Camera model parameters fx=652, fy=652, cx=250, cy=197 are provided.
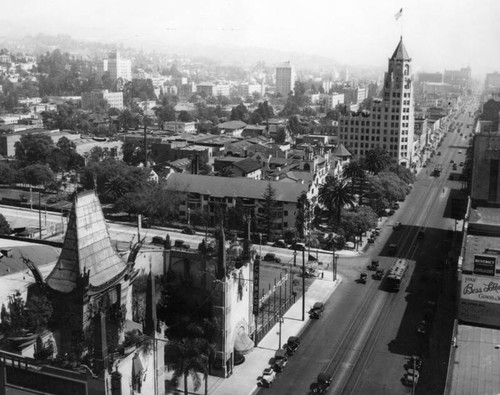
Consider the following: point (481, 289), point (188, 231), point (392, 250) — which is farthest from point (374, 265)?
point (188, 231)

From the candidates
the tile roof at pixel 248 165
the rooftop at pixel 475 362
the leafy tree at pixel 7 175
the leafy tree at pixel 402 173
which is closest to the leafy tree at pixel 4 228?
the leafy tree at pixel 7 175

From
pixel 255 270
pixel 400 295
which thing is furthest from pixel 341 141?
pixel 255 270

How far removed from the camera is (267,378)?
1388 inches

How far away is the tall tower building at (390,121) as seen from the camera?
346ft

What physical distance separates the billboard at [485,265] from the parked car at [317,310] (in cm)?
1086

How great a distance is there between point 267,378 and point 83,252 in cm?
1208

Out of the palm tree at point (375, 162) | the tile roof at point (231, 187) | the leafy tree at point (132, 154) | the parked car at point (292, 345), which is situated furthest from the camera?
the leafy tree at point (132, 154)

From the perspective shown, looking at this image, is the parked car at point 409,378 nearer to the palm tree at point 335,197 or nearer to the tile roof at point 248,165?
the palm tree at point 335,197

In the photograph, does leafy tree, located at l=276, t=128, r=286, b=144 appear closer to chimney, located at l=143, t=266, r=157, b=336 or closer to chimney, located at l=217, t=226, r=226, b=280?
chimney, located at l=217, t=226, r=226, b=280

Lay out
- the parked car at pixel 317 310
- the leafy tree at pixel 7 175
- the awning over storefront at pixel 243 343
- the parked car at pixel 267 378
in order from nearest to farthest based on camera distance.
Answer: the parked car at pixel 267 378
the awning over storefront at pixel 243 343
the parked car at pixel 317 310
the leafy tree at pixel 7 175

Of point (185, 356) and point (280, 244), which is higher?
point (185, 356)

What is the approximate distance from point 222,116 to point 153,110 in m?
20.4

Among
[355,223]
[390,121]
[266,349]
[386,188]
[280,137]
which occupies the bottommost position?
[266,349]

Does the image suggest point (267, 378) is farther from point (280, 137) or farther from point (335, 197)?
point (280, 137)
